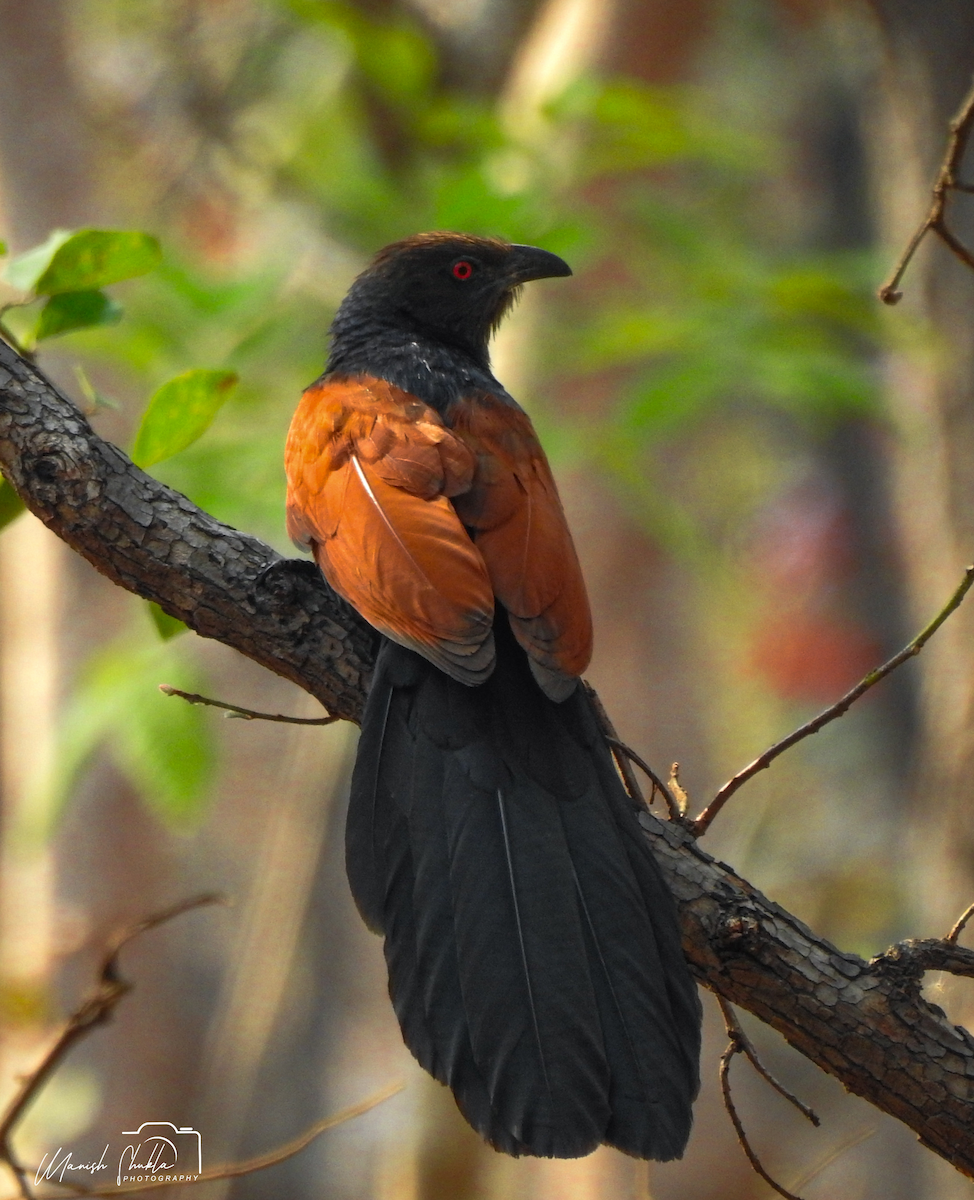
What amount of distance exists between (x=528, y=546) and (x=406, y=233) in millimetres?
2500

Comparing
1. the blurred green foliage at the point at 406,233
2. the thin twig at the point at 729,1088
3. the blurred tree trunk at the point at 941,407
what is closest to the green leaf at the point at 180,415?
the blurred green foliage at the point at 406,233

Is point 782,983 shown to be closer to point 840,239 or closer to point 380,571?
point 380,571

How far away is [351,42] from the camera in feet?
15.4

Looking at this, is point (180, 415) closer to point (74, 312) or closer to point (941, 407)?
point (74, 312)

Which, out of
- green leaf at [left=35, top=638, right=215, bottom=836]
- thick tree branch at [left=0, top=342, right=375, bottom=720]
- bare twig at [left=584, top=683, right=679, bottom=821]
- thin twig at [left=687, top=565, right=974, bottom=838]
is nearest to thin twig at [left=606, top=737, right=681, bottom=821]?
bare twig at [left=584, top=683, right=679, bottom=821]

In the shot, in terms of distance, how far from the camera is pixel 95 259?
232cm

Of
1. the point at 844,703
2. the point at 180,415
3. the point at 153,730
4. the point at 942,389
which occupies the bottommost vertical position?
the point at 153,730

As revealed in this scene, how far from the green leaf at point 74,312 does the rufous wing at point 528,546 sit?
30.4 inches

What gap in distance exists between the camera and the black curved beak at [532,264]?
354 centimetres

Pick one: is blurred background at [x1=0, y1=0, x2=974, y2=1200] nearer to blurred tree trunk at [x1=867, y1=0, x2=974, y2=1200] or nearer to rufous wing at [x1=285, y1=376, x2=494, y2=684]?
blurred tree trunk at [x1=867, y1=0, x2=974, y2=1200]

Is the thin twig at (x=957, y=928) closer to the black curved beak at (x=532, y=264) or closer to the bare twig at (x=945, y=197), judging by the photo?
the bare twig at (x=945, y=197)

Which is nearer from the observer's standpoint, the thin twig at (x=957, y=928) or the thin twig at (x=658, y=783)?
the thin twig at (x=957, y=928)

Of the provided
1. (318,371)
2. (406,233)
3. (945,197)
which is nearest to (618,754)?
(945,197)

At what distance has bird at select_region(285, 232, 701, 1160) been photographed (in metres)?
1.79
